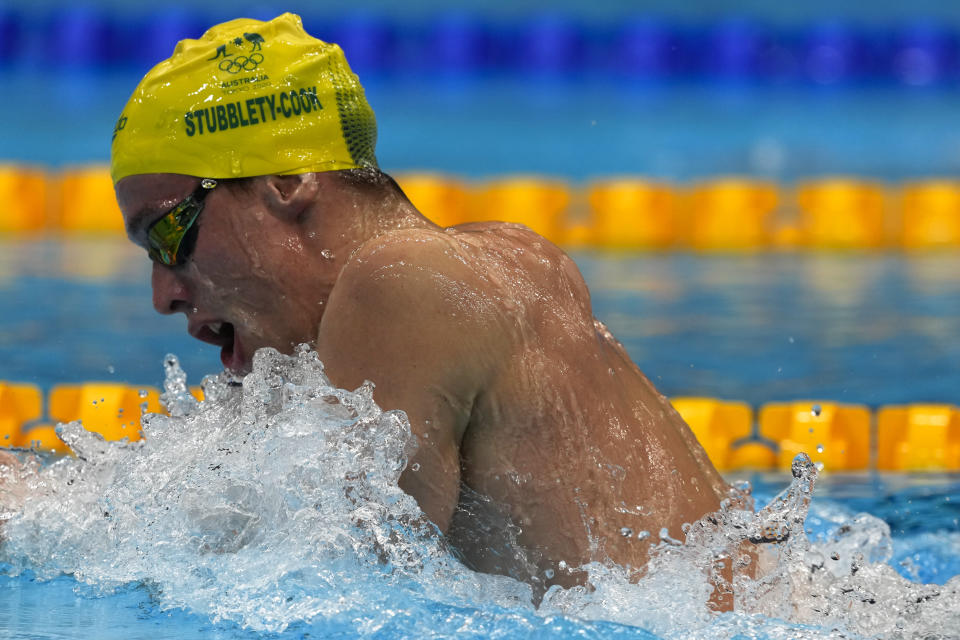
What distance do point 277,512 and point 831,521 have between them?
136 centimetres

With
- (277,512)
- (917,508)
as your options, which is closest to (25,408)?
(277,512)

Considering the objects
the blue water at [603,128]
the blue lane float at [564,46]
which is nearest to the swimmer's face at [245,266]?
the blue water at [603,128]

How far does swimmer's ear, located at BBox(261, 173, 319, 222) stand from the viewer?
5.77 feet

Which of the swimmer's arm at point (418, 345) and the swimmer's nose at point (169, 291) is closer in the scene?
the swimmer's arm at point (418, 345)

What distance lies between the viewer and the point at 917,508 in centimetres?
311

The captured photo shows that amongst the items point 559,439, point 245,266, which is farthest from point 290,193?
point 559,439

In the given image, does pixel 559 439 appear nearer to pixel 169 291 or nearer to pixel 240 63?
pixel 169 291

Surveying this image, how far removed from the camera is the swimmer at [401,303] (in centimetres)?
162

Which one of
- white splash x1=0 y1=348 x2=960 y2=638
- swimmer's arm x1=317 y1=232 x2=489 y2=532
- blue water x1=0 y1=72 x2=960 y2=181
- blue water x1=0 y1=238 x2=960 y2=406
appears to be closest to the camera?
swimmer's arm x1=317 y1=232 x2=489 y2=532

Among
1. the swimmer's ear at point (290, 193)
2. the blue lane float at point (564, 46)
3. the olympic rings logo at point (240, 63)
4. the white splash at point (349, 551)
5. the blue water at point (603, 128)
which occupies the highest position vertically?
the blue lane float at point (564, 46)

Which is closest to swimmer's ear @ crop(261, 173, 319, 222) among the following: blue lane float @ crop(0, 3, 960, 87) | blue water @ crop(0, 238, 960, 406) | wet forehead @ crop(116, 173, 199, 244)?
wet forehead @ crop(116, 173, 199, 244)

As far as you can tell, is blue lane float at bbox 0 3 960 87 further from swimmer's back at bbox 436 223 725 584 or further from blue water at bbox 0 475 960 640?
swimmer's back at bbox 436 223 725 584

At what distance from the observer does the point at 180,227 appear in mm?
1790

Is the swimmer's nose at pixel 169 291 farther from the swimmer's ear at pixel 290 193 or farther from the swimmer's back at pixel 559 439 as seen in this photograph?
the swimmer's back at pixel 559 439
